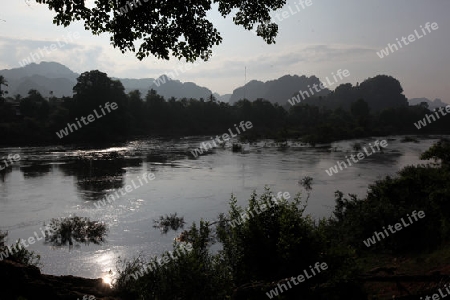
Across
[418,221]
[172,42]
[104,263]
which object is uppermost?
[172,42]

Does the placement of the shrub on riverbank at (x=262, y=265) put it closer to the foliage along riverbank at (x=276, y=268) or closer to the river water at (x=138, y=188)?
the foliage along riverbank at (x=276, y=268)

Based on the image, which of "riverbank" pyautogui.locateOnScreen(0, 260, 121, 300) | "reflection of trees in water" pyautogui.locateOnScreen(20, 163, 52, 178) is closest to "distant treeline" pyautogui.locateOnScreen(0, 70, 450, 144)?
"reflection of trees in water" pyautogui.locateOnScreen(20, 163, 52, 178)

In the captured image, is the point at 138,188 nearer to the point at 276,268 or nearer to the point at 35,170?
the point at 35,170

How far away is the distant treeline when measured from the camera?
8550 centimetres

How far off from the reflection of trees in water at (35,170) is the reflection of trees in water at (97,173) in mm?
2003

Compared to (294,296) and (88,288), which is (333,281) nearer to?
(294,296)

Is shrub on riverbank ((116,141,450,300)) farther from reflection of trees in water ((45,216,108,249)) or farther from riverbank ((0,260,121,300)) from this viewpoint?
reflection of trees in water ((45,216,108,249))

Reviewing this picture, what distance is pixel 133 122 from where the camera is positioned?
110 m

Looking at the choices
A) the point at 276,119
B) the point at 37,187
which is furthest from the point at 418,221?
the point at 276,119

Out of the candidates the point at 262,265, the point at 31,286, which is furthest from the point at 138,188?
the point at 262,265

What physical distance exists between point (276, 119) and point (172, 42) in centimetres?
13821

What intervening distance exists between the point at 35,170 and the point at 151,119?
80.1 m

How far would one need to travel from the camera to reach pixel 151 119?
122312 millimetres

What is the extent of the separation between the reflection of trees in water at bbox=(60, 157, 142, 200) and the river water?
0.10m
